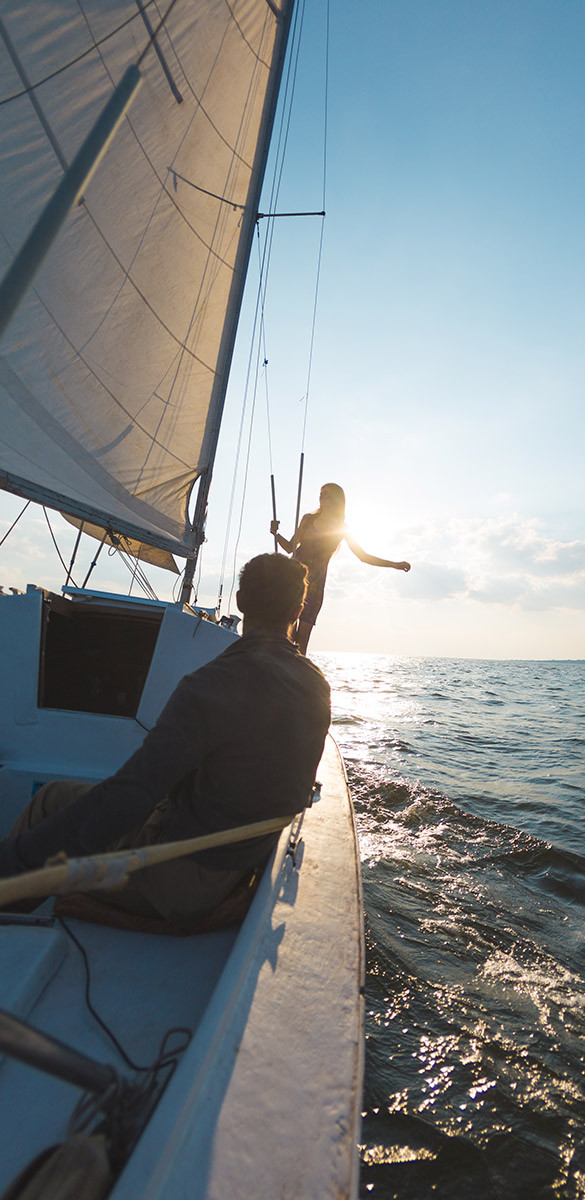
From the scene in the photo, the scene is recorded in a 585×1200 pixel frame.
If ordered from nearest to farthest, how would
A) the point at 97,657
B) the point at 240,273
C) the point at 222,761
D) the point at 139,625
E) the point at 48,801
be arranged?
1. the point at 222,761
2. the point at 48,801
3. the point at 139,625
4. the point at 97,657
5. the point at 240,273

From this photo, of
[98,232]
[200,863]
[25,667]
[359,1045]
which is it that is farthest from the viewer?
[98,232]

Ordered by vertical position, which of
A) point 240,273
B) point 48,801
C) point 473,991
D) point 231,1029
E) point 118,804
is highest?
point 240,273

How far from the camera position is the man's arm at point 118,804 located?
4.16 ft

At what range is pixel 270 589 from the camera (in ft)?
5.67

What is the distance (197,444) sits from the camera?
6.52 metres

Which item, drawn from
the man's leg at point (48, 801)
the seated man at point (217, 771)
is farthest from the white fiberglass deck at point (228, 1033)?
the man's leg at point (48, 801)

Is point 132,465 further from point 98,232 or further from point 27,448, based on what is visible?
point 98,232

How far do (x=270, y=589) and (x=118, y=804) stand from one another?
0.82m

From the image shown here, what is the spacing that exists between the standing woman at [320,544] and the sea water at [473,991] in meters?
2.19

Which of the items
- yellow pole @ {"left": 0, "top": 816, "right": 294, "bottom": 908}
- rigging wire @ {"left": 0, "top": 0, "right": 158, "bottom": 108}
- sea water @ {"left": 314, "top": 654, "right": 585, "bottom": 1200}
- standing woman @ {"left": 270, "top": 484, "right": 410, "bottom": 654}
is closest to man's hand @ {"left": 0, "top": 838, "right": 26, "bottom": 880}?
yellow pole @ {"left": 0, "top": 816, "right": 294, "bottom": 908}

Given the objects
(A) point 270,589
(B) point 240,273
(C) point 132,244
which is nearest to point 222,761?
(A) point 270,589

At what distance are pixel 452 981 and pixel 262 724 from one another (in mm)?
2324

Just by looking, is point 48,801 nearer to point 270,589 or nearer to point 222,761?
point 222,761

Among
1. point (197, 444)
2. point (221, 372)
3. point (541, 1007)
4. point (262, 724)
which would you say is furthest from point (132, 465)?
point (541, 1007)
